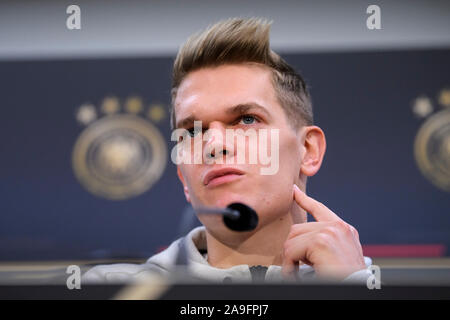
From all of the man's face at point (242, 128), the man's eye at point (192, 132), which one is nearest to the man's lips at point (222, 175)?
the man's face at point (242, 128)

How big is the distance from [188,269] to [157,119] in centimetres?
37

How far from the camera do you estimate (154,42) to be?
3.98 ft

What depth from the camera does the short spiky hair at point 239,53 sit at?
1.16 m

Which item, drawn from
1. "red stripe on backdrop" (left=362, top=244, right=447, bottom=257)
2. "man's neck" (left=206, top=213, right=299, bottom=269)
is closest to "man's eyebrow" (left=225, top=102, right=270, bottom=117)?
"man's neck" (left=206, top=213, right=299, bottom=269)

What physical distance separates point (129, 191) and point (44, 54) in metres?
0.40

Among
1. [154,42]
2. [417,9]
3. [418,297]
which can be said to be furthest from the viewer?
[154,42]

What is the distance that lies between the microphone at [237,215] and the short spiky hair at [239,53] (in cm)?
24

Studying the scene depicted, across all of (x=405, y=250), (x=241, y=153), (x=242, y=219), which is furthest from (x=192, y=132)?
(x=405, y=250)

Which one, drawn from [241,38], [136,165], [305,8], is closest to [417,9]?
[305,8]

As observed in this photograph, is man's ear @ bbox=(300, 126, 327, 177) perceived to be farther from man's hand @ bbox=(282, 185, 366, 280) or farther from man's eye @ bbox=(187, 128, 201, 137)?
man's eye @ bbox=(187, 128, 201, 137)

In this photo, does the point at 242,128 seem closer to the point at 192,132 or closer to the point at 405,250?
the point at 192,132

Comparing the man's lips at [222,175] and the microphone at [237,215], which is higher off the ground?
the man's lips at [222,175]

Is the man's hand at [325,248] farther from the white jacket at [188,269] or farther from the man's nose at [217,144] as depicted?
the man's nose at [217,144]

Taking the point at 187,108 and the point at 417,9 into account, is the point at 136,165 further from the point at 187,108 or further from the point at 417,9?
the point at 417,9
